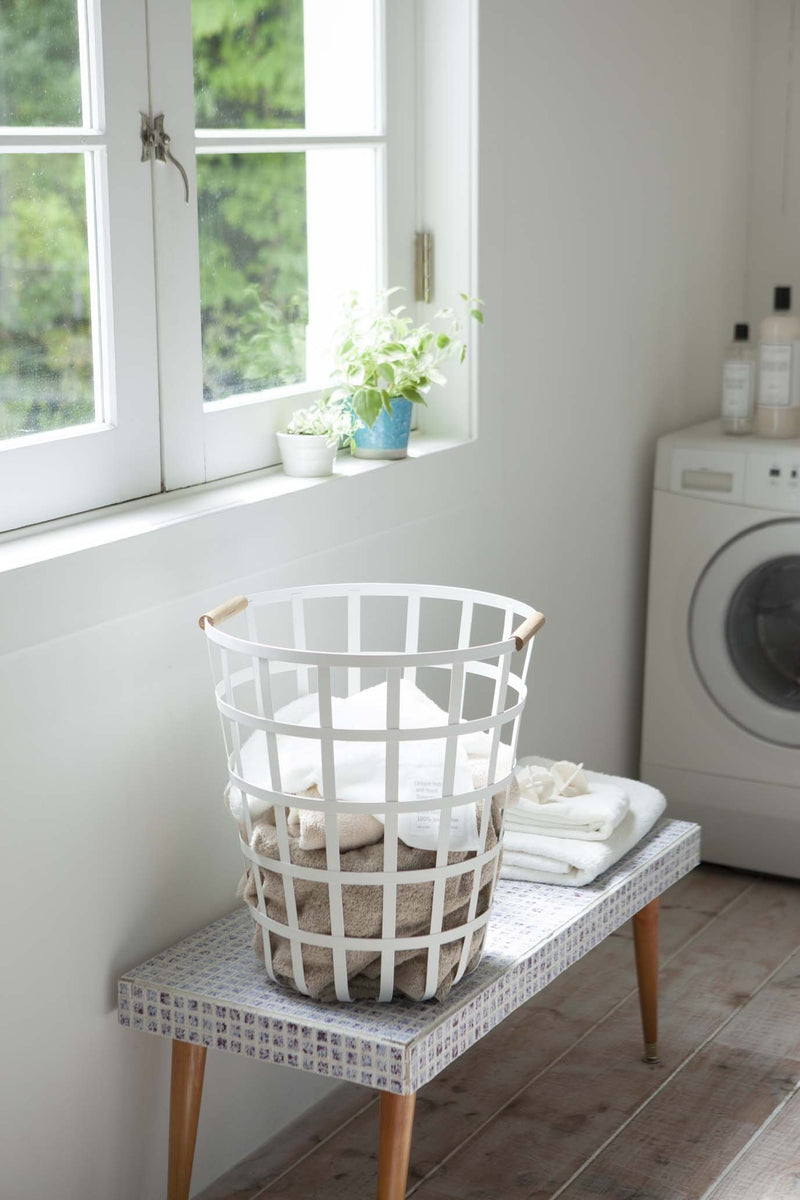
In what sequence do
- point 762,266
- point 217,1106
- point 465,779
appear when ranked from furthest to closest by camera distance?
point 762,266 < point 217,1106 < point 465,779

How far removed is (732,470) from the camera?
265 cm

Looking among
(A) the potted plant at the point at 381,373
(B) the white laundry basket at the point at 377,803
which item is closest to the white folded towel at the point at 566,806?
(B) the white laundry basket at the point at 377,803

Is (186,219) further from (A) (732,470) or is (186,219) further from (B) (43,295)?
Answer: (A) (732,470)

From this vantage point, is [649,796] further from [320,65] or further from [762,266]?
[762,266]

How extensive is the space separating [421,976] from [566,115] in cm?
145

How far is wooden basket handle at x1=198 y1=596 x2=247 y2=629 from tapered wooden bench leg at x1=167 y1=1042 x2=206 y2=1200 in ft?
1.51

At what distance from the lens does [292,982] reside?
1578mm

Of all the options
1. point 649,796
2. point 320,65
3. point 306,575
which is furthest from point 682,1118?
point 320,65

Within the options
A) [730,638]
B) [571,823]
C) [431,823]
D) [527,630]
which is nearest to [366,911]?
[431,823]

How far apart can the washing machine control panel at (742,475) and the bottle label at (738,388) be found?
0.14 meters

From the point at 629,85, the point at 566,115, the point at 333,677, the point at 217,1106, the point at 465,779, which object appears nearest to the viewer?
the point at 465,779

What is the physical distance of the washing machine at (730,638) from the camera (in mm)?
2648

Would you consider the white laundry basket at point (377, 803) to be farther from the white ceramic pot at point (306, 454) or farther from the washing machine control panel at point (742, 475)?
the washing machine control panel at point (742, 475)

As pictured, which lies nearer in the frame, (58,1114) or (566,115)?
(58,1114)
